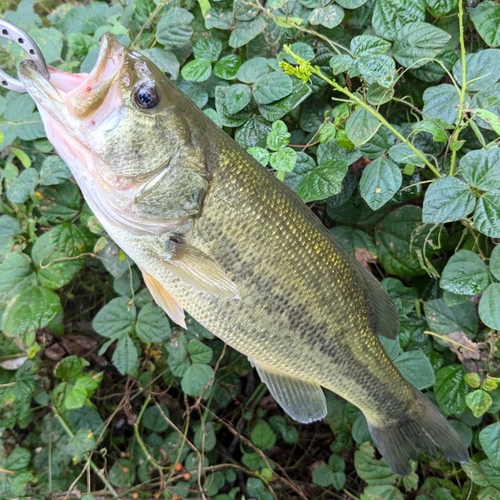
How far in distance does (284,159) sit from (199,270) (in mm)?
486

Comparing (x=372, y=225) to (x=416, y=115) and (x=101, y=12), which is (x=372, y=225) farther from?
(x=101, y=12)

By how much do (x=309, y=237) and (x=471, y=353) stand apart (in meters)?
0.83

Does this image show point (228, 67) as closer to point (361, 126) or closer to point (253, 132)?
point (253, 132)

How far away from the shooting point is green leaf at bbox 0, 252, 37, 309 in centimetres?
156

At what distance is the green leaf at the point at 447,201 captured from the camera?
127 centimetres

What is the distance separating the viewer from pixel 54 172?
1594 mm

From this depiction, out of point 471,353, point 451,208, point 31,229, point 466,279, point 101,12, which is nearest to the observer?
point 451,208

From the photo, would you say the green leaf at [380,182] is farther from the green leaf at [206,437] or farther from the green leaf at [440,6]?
the green leaf at [206,437]

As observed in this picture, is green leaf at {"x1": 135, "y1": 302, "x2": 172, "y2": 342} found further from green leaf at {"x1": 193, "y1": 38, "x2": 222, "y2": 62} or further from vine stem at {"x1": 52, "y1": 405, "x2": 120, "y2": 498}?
green leaf at {"x1": 193, "y1": 38, "x2": 222, "y2": 62}

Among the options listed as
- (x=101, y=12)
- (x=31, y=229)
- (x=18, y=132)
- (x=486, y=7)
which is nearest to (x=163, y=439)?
(x=31, y=229)

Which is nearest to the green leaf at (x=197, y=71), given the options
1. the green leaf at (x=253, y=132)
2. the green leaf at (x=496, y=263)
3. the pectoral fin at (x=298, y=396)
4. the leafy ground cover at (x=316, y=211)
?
the leafy ground cover at (x=316, y=211)

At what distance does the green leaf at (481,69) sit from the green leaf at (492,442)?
1213 mm

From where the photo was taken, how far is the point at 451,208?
1.27 metres

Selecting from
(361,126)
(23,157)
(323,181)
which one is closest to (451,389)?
(323,181)
